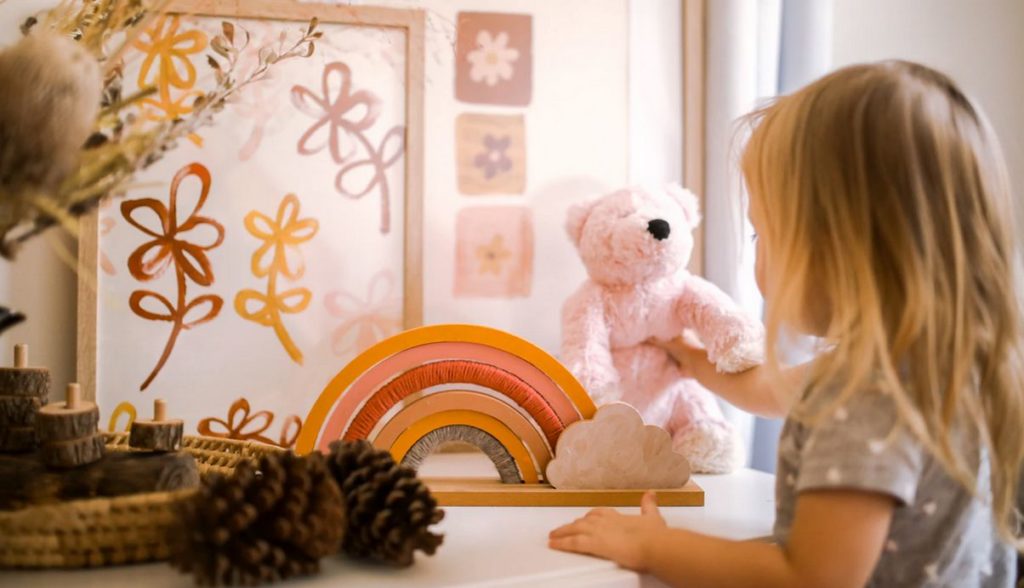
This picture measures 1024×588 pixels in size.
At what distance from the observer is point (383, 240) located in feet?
3.68

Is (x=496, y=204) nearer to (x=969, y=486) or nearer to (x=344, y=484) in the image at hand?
(x=344, y=484)

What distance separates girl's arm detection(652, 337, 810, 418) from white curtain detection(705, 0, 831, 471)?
0.12 metres

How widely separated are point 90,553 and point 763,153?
1.97ft

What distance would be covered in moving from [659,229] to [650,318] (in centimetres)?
11

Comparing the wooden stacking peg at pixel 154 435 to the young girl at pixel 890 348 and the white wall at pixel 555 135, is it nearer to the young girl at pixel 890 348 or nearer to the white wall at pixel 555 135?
the young girl at pixel 890 348

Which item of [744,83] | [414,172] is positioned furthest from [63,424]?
[744,83]

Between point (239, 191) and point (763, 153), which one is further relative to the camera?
point (239, 191)

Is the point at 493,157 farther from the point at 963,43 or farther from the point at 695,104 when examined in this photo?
the point at 963,43

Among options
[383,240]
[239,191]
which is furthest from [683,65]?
[239,191]

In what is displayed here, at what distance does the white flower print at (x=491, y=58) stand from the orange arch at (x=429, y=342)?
408 millimetres

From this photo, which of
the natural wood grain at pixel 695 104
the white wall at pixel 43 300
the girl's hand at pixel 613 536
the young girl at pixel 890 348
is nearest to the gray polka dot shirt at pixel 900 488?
the young girl at pixel 890 348

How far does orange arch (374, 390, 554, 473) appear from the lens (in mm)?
889

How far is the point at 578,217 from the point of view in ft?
3.63

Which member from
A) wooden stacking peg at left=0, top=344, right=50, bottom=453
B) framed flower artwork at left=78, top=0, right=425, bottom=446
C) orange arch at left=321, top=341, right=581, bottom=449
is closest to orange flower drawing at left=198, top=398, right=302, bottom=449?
framed flower artwork at left=78, top=0, right=425, bottom=446
